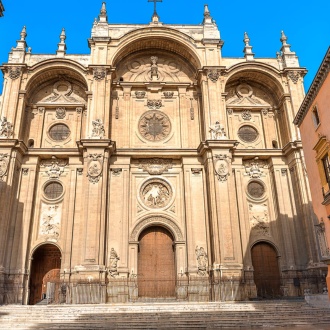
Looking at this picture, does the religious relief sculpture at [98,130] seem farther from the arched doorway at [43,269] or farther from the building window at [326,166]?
the building window at [326,166]

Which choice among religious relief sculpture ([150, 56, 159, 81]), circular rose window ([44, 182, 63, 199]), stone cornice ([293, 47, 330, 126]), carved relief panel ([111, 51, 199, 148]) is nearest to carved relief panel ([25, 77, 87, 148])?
carved relief panel ([111, 51, 199, 148])

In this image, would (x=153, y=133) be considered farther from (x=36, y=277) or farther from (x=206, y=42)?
(x=36, y=277)

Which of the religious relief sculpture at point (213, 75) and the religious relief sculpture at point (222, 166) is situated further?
the religious relief sculpture at point (213, 75)

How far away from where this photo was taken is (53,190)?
2258cm

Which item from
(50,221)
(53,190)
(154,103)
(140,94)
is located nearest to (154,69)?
(140,94)

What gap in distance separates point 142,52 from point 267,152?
11.7 m

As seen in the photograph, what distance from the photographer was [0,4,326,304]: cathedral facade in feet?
66.1

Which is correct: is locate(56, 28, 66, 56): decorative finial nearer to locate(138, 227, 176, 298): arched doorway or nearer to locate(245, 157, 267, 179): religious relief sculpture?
locate(138, 227, 176, 298): arched doorway

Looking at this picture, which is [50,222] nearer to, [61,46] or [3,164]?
[3,164]

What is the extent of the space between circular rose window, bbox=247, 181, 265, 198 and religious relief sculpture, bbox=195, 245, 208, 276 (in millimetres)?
5250

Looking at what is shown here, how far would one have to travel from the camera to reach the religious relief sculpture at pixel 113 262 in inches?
793

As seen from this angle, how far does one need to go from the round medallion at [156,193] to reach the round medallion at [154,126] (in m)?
3.13

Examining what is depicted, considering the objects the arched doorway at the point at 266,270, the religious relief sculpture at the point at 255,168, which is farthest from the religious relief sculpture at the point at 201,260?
the religious relief sculpture at the point at 255,168

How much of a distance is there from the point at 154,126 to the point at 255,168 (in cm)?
746
